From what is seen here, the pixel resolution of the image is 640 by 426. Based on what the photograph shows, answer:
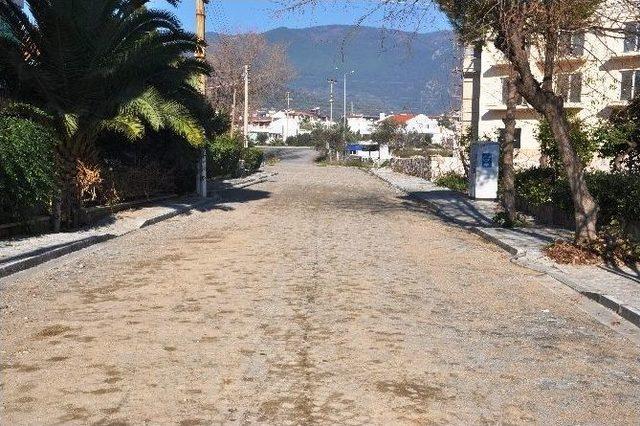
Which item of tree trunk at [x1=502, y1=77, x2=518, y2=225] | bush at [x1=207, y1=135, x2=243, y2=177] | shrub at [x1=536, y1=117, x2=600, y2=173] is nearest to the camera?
tree trunk at [x1=502, y1=77, x2=518, y2=225]

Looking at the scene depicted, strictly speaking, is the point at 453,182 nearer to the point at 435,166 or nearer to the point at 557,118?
the point at 435,166

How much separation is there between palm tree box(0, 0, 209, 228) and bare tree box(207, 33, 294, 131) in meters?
50.0

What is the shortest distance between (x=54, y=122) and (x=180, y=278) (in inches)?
275

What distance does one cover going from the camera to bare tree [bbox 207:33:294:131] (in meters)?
69.4

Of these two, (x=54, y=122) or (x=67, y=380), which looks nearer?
(x=67, y=380)

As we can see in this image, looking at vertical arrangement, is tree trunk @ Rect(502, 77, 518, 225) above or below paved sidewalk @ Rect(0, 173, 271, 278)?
above

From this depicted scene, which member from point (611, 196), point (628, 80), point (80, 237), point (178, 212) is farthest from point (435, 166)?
point (80, 237)

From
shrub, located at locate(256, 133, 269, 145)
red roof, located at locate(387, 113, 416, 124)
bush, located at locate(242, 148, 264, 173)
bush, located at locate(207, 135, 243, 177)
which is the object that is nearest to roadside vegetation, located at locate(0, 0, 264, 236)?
bush, located at locate(207, 135, 243, 177)

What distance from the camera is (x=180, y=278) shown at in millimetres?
9734

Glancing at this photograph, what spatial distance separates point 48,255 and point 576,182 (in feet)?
28.5

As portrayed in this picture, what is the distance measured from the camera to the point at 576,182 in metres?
12.5

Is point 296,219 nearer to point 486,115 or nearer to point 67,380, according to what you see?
point 67,380

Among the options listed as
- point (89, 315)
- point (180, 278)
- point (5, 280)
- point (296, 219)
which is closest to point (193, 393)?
point (89, 315)

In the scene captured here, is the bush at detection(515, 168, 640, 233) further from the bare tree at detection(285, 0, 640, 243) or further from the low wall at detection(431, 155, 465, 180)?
the low wall at detection(431, 155, 465, 180)
